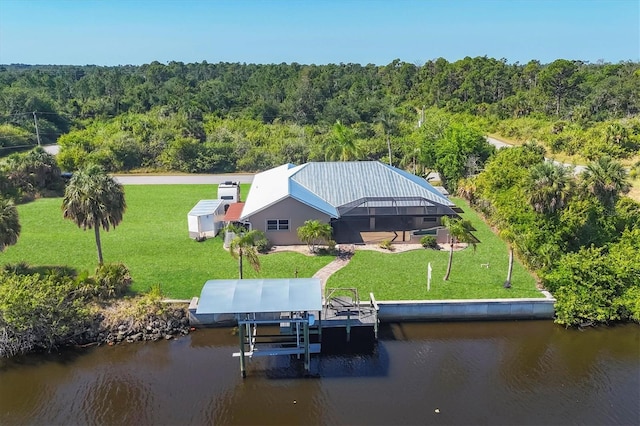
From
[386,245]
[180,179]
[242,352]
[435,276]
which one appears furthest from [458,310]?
[180,179]

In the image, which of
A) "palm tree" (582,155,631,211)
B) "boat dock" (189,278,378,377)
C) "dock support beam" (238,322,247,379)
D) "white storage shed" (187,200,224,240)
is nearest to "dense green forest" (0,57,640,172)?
"white storage shed" (187,200,224,240)

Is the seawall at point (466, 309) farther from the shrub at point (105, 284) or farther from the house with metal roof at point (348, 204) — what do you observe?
the shrub at point (105, 284)

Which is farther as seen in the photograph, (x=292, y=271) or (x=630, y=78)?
(x=630, y=78)

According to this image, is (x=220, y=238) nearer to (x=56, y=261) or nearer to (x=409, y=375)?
(x=56, y=261)

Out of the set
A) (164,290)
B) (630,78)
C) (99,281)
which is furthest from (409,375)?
(630,78)

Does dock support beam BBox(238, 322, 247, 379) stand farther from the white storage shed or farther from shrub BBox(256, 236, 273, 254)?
the white storage shed
